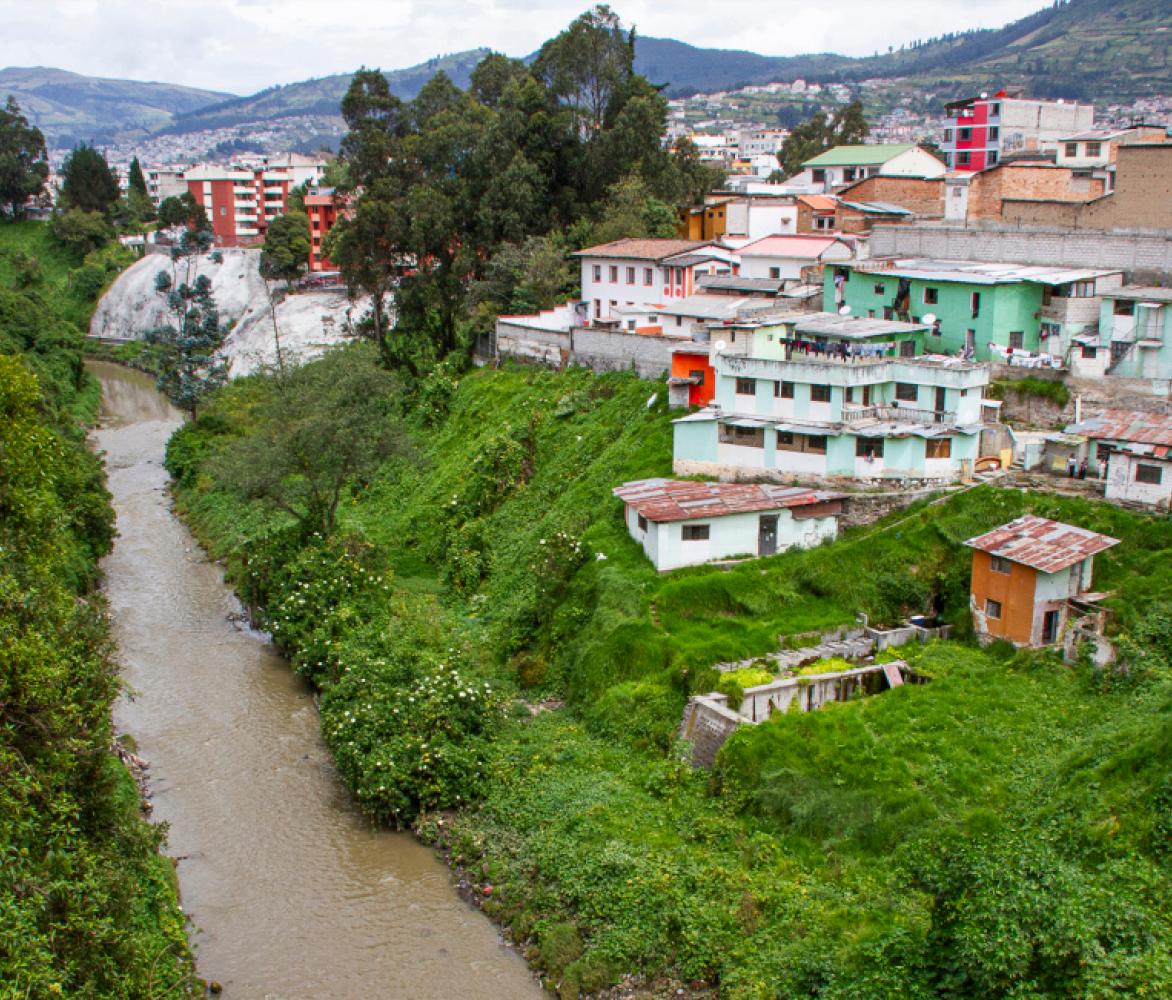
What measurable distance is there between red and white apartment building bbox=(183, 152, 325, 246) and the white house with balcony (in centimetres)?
5306

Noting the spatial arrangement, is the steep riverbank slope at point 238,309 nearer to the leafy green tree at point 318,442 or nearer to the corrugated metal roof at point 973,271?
the leafy green tree at point 318,442

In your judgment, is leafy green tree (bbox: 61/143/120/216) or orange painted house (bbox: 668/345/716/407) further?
leafy green tree (bbox: 61/143/120/216)

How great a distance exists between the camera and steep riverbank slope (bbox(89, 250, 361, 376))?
58.1m

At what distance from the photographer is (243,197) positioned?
3477 inches

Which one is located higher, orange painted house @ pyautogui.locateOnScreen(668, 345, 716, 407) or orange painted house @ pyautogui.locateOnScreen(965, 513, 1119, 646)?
orange painted house @ pyautogui.locateOnScreen(668, 345, 716, 407)

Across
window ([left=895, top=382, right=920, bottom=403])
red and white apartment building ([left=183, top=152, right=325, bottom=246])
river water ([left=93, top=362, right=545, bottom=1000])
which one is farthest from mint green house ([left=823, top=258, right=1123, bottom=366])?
red and white apartment building ([left=183, top=152, right=325, bottom=246])

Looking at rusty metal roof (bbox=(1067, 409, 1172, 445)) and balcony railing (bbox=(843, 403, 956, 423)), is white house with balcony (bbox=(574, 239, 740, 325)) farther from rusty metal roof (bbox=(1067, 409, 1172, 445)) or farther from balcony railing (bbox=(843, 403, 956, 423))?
rusty metal roof (bbox=(1067, 409, 1172, 445))

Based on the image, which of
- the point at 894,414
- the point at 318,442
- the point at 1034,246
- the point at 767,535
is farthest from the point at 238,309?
the point at 767,535

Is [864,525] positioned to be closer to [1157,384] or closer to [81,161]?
[1157,384]

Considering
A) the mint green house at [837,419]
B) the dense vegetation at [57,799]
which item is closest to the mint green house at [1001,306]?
the mint green house at [837,419]

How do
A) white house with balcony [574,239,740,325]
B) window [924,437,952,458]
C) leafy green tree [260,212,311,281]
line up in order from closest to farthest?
window [924,437,952,458] < white house with balcony [574,239,740,325] < leafy green tree [260,212,311,281]

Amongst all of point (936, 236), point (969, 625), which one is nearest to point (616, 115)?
point (936, 236)

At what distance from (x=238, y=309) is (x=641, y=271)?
35734 mm

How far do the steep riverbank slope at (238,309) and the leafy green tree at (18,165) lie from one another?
1473cm
